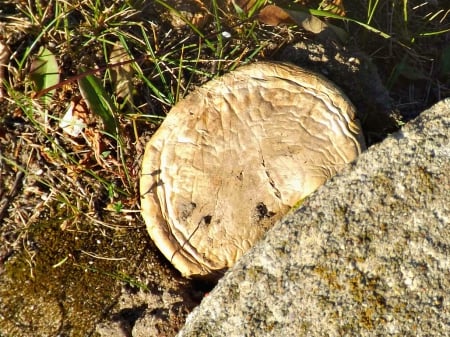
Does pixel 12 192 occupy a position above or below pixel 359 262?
below

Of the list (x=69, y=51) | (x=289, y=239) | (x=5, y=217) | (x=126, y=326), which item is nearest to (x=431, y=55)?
(x=289, y=239)

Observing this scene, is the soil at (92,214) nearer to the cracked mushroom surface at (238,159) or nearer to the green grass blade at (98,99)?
the green grass blade at (98,99)

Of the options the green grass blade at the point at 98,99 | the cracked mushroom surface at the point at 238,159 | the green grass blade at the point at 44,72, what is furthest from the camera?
the green grass blade at the point at 44,72

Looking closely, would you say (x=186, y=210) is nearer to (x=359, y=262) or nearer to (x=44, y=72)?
(x=359, y=262)

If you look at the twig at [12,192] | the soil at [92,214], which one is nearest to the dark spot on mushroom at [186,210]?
the soil at [92,214]

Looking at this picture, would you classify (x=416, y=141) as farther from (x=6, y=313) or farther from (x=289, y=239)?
(x=6, y=313)

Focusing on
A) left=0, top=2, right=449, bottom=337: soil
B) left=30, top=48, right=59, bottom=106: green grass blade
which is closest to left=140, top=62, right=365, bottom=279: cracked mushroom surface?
left=0, top=2, right=449, bottom=337: soil

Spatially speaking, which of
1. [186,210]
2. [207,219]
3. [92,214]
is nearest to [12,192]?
[92,214]

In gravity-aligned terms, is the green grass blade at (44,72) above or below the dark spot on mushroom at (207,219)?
above
